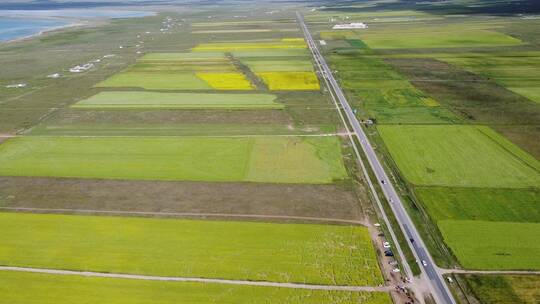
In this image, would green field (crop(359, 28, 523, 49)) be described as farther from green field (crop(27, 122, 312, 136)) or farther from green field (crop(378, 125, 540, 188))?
green field (crop(27, 122, 312, 136))

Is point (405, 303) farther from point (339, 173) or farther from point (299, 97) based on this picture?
point (299, 97)

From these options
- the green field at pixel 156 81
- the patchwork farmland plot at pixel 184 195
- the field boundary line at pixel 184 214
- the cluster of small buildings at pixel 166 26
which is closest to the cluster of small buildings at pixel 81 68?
the green field at pixel 156 81

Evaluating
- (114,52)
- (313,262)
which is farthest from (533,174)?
(114,52)

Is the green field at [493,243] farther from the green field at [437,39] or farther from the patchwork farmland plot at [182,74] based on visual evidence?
the green field at [437,39]

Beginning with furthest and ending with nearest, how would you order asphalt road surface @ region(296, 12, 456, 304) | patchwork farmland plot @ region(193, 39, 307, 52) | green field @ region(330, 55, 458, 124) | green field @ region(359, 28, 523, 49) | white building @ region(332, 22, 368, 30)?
white building @ region(332, 22, 368, 30) < patchwork farmland plot @ region(193, 39, 307, 52) < green field @ region(359, 28, 523, 49) < green field @ region(330, 55, 458, 124) < asphalt road surface @ region(296, 12, 456, 304)

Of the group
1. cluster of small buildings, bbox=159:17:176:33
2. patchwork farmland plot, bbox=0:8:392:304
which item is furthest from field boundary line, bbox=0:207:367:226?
cluster of small buildings, bbox=159:17:176:33

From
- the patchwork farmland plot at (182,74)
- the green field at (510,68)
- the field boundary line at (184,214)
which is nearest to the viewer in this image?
the field boundary line at (184,214)
